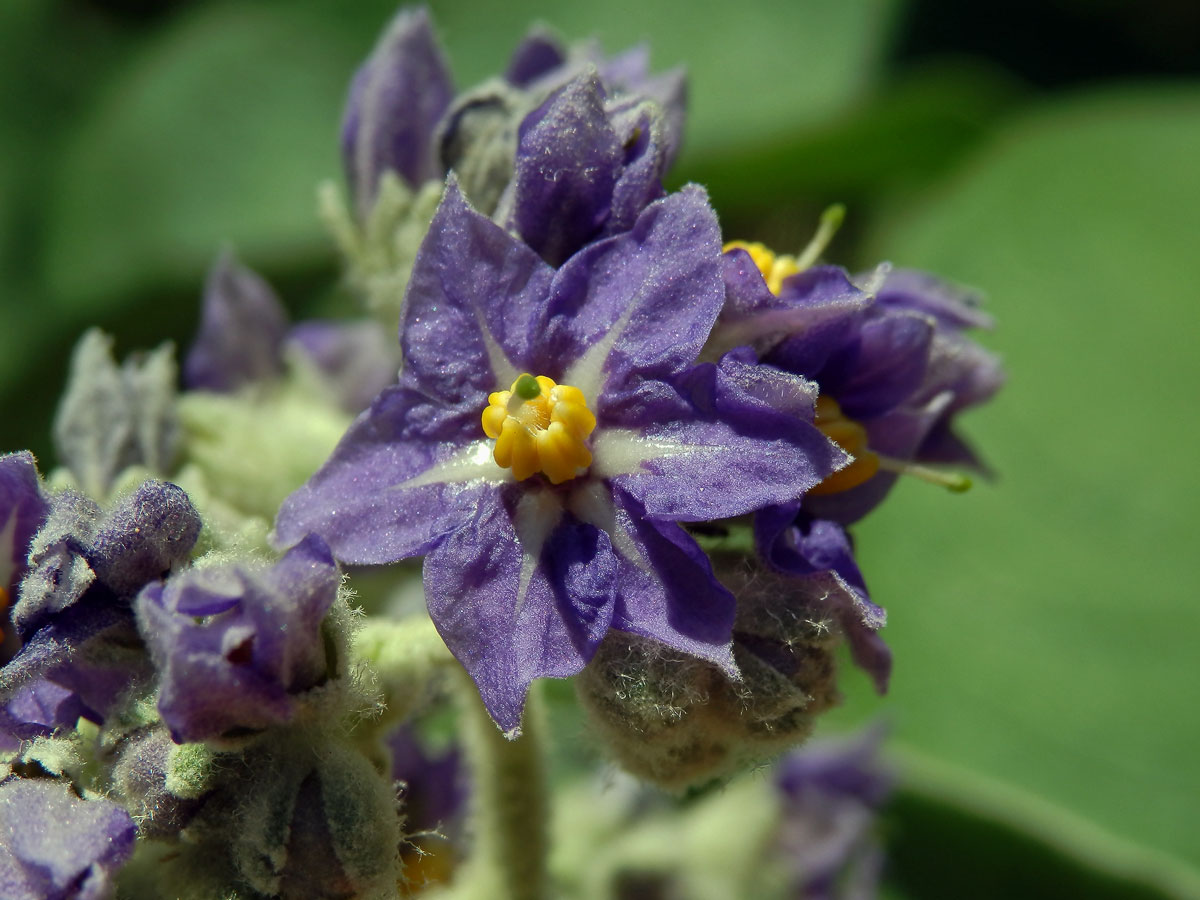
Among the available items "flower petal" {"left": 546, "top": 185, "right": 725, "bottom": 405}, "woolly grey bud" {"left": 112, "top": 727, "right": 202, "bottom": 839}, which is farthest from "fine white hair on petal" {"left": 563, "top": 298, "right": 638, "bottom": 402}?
"woolly grey bud" {"left": 112, "top": 727, "right": 202, "bottom": 839}

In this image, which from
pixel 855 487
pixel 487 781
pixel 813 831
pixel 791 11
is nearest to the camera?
pixel 855 487

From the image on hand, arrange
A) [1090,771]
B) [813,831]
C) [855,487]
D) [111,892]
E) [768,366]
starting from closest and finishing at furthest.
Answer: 1. [111,892]
2. [768,366]
3. [855,487]
4. [813,831]
5. [1090,771]

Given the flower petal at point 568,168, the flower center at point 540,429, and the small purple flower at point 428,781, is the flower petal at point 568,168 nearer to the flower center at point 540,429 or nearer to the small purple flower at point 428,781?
the flower center at point 540,429

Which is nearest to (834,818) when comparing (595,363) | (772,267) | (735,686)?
(735,686)

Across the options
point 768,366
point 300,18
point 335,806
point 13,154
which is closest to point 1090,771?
point 768,366

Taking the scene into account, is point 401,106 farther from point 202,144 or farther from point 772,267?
point 202,144

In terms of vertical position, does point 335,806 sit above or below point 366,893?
above

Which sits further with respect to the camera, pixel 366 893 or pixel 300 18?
pixel 300 18

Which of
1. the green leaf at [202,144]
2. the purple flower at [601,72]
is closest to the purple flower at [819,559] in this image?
the purple flower at [601,72]

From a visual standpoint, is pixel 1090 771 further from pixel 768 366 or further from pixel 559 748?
pixel 768 366
